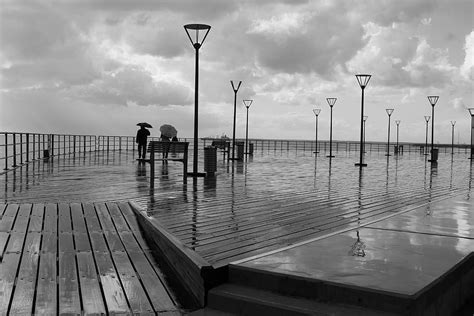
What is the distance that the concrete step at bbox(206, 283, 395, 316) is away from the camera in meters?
2.80

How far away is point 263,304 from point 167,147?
827 cm

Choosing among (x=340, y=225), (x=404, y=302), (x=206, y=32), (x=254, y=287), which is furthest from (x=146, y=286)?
(x=206, y=32)

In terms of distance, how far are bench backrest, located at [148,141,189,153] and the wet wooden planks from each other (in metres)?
4.41

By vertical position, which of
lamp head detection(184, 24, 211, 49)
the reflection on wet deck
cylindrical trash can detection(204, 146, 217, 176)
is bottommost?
the reflection on wet deck

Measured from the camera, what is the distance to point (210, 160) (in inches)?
507

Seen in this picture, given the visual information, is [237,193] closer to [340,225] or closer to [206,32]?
[340,225]

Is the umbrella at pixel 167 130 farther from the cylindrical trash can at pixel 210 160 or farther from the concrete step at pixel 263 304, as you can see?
the concrete step at pixel 263 304

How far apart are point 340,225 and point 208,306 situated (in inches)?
106

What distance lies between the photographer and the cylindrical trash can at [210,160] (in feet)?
41.6

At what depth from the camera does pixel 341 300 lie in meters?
2.87

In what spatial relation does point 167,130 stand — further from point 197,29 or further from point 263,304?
point 263,304

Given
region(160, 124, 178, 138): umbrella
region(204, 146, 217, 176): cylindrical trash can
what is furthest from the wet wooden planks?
region(160, 124, 178, 138): umbrella

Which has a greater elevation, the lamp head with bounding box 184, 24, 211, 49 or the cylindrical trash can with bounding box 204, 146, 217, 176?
the lamp head with bounding box 184, 24, 211, 49

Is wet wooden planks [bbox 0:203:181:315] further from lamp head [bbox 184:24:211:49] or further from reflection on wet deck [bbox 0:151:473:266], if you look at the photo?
lamp head [bbox 184:24:211:49]
